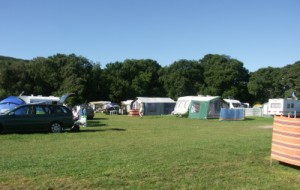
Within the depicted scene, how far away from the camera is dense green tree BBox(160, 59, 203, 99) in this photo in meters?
73.3

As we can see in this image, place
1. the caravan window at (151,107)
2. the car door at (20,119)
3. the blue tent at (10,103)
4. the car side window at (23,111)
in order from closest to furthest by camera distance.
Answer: the car door at (20,119) < the car side window at (23,111) < the blue tent at (10,103) < the caravan window at (151,107)

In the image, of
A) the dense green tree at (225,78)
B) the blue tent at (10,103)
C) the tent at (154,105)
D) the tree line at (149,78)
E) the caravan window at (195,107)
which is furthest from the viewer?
the dense green tree at (225,78)

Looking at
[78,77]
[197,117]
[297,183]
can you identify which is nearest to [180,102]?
[197,117]

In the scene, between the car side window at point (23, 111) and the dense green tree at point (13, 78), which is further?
the dense green tree at point (13, 78)

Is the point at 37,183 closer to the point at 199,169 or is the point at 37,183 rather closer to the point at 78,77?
the point at 199,169

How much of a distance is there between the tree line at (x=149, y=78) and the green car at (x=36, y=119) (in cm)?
4568

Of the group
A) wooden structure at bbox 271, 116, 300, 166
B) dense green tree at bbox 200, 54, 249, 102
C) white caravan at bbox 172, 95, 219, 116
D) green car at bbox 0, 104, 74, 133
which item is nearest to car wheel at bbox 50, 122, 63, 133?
green car at bbox 0, 104, 74, 133

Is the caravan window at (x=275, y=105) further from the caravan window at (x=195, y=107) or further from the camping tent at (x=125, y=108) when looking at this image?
the camping tent at (x=125, y=108)

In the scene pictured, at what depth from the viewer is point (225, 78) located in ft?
239

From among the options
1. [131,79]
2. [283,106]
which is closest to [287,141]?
[283,106]

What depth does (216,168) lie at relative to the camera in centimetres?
794

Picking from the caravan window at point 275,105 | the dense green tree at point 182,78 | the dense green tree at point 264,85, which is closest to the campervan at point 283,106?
the caravan window at point 275,105

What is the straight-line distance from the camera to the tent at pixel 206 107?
35656 mm

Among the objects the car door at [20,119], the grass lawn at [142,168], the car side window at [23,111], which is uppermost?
the car side window at [23,111]
